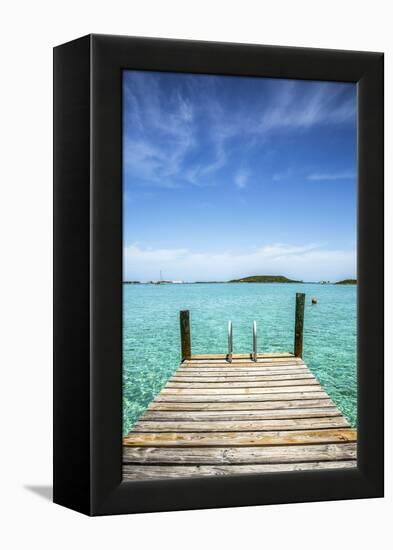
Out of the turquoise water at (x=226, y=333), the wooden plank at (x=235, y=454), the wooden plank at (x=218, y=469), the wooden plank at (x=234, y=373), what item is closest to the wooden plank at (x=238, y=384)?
the wooden plank at (x=234, y=373)

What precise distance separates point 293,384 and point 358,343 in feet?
5.65

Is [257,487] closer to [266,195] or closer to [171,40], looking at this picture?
[171,40]

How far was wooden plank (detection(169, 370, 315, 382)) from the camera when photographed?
396cm

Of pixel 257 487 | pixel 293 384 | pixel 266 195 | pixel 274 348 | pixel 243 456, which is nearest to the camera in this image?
pixel 257 487

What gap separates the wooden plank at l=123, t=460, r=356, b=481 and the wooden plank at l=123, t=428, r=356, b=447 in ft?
0.66

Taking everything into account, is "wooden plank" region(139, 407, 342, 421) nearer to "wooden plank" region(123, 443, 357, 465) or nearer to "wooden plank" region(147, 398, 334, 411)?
"wooden plank" region(147, 398, 334, 411)

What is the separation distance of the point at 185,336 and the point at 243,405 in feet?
6.44

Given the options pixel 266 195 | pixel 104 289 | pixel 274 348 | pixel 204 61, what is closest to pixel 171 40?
pixel 204 61

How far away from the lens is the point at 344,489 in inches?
86.3

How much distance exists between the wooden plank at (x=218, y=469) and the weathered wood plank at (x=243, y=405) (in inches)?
31.0

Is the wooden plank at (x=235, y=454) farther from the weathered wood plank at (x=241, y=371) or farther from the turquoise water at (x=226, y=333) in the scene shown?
the weathered wood plank at (x=241, y=371)

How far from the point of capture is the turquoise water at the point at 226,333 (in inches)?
209

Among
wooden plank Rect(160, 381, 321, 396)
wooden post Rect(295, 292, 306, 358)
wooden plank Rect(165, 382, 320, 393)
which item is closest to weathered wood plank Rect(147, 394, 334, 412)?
wooden plank Rect(160, 381, 321, 396)

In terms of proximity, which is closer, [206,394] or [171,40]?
[171,40]
